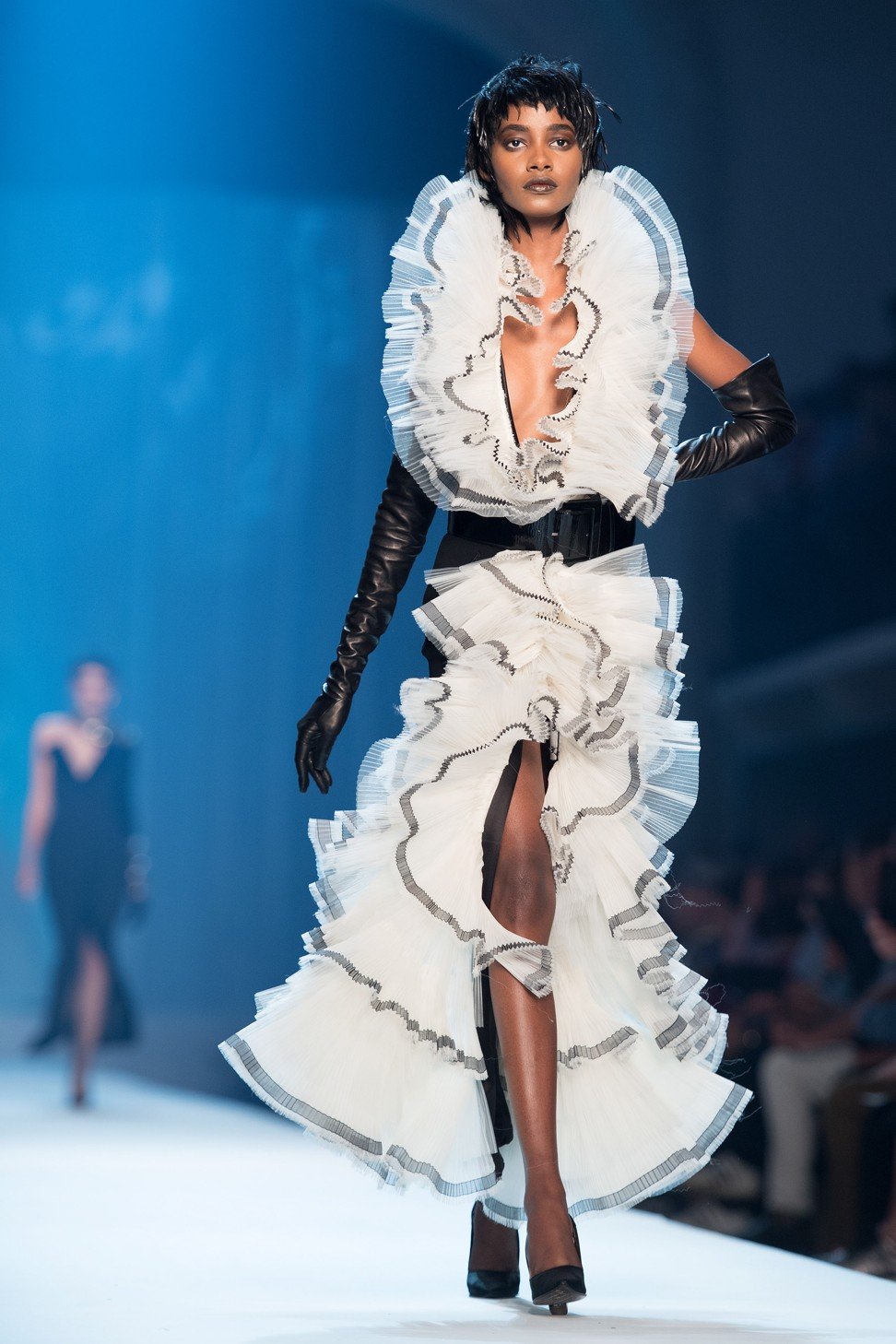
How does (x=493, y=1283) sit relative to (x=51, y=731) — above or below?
below

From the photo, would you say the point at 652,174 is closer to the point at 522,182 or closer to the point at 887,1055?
the point at 887,1055

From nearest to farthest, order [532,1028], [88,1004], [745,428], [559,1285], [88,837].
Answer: [559,1285], [532,1028], [745,428], [88,1004], [88,837]

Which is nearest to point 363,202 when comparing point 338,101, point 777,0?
point 338,101

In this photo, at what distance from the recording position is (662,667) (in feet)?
7.01

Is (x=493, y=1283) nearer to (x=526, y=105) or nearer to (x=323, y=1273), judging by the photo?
(x=323, y=1273)

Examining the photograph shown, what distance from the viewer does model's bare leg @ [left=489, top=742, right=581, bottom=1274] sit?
1892 mm

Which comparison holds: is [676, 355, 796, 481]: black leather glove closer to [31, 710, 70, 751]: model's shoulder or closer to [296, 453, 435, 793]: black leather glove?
[296, 453, 435, 793]: black leather glove

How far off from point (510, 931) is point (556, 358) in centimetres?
65

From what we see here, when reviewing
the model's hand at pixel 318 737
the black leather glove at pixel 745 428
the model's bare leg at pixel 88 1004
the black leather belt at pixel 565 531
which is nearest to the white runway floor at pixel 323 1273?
the model's hand at pixel 318 737

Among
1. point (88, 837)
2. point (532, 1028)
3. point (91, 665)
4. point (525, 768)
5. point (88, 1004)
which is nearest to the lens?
point (532, 1028)

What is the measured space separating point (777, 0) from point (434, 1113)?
3.12 m

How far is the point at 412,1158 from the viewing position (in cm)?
202

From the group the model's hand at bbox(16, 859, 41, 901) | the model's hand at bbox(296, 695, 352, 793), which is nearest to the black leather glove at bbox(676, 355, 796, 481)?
the model's hand at bbox(296, 695, 352, 793)

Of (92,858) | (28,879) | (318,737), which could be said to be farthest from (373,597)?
(28,879)
